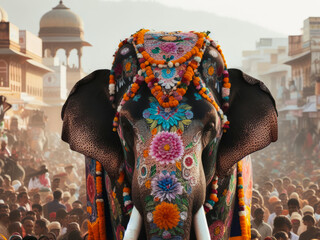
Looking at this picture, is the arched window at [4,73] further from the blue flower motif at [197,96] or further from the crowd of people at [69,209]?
the blue flower motif at [197,96]

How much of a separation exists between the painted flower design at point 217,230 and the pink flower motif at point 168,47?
4.37 ft

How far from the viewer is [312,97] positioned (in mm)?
45531

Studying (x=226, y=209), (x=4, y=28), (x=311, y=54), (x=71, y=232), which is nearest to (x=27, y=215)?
(x=71, y=232)

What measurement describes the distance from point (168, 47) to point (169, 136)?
2.75 ft

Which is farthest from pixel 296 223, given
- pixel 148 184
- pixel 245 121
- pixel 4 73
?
pixel 4 73

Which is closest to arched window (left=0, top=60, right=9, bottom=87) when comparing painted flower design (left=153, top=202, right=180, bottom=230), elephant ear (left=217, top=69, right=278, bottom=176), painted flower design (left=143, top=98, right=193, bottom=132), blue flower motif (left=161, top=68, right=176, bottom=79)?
elephant ear (left=217, top=69, right=278, bottom=176)

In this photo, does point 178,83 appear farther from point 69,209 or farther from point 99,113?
point 69,209

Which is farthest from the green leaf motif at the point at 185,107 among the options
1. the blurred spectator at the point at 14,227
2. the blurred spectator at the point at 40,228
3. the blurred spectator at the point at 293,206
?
the blurred spectator at the point at 293,206

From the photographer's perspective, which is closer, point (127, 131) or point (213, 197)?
point (127, 131)

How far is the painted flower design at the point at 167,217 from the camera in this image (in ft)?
17.5

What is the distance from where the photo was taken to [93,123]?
6719mm

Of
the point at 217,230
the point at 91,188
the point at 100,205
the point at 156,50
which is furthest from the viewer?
the point at 91,188

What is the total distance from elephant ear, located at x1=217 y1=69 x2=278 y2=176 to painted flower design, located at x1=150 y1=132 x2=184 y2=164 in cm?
76

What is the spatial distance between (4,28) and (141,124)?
39.6 m
